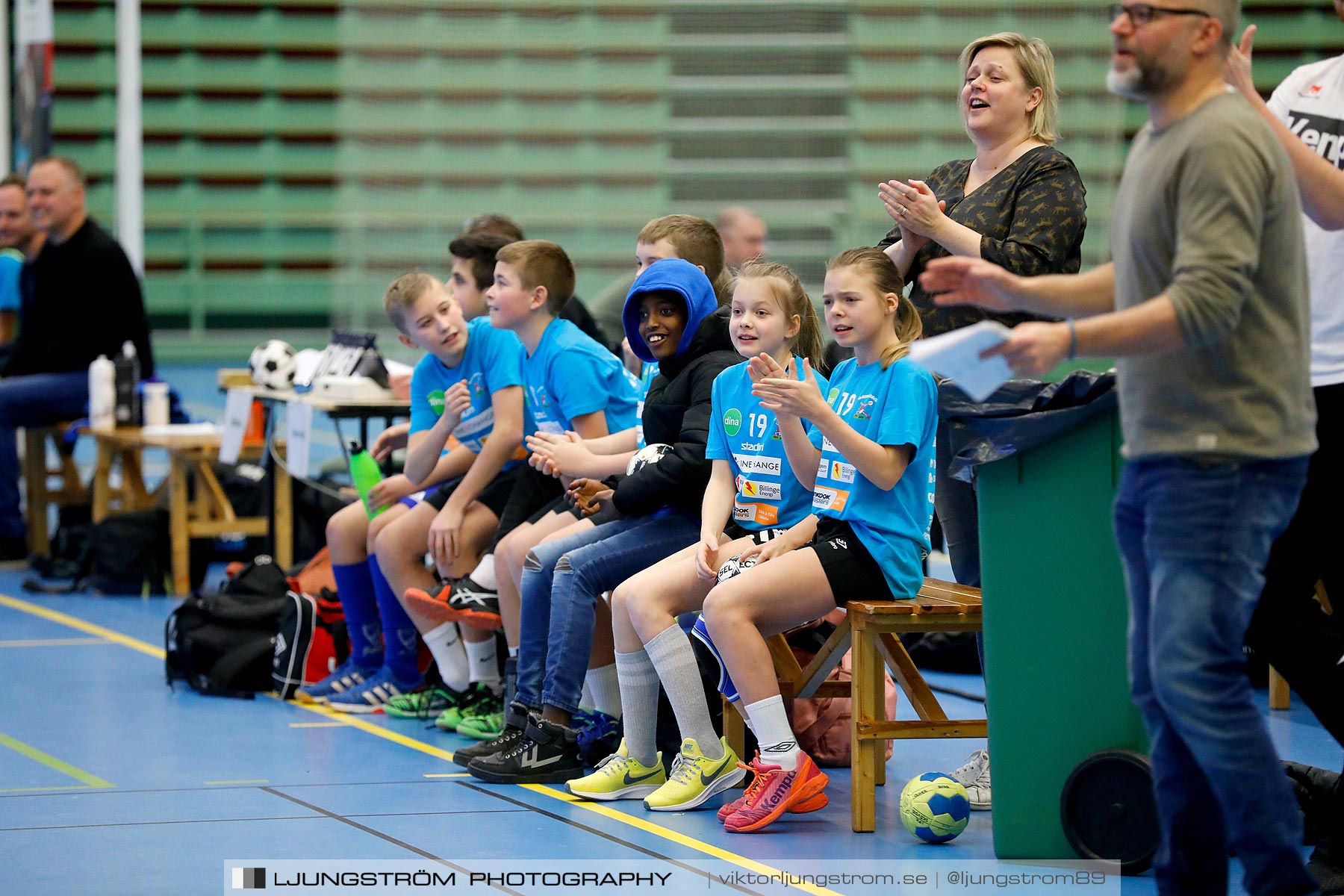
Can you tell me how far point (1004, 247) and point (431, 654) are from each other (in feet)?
8.13

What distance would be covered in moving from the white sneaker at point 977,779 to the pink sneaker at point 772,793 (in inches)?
15.9

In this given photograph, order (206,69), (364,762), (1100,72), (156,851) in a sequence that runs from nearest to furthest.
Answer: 1. (156,851)
2. (364,762)
3. (1100,72)
4. (206,69)

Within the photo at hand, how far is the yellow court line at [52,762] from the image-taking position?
3.86 m

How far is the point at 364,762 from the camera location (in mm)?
4098

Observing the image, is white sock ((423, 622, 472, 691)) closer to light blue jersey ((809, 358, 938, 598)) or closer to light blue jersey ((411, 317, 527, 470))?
light blue jersey ((411, 317, 527, 470))

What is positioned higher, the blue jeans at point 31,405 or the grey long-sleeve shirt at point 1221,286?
the grey long-sleeve shirt at point 1221,286

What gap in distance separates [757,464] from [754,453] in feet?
0.09

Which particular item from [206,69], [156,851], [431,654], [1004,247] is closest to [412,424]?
[431,654]

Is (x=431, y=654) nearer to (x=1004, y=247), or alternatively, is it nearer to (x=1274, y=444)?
(x=1004, y=247)

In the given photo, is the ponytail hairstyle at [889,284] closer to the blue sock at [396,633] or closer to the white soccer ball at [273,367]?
the blue sock at [396,633]

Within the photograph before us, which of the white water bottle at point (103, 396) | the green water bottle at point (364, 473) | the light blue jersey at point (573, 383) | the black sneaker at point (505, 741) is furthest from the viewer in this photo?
the white water bottle at point (103, 396)

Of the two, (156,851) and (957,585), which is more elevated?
(957,585)

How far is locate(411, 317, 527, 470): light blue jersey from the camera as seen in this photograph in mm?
4660

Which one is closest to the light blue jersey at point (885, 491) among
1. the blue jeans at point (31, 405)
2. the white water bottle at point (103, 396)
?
the white water bottle at point (103, 396)
